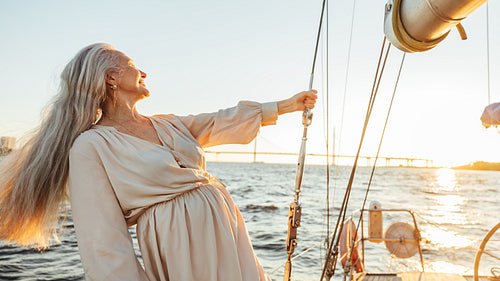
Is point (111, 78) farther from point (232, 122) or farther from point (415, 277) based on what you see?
point (415, 277)

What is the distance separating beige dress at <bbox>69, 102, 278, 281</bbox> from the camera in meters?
1.34

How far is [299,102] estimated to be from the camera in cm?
171

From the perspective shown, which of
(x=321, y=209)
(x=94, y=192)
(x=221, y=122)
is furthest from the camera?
(x=321, y=209)

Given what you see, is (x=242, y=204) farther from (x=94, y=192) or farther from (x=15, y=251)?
(x=94, y=192)

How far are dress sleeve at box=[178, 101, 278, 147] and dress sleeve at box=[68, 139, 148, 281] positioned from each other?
434mm

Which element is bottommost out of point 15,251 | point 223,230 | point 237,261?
point 15,251

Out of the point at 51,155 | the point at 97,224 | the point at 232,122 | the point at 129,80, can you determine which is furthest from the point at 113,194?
the point at 232,122

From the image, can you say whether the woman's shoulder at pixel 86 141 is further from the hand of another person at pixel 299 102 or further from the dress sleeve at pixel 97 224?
the hand of another person at pixel 299 102

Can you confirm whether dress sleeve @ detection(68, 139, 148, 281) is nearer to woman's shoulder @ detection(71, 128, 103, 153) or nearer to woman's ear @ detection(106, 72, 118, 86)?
woman's shoulder @ detection(71, 128, 103, 153)

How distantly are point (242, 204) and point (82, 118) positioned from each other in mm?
15670

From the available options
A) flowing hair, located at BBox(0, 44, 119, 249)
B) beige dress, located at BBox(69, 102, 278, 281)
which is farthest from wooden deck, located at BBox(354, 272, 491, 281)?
flowing hair, located at BBox(0, 44, 119, 249)

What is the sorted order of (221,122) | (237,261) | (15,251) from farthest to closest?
(15,251), (221,122), (237,261)

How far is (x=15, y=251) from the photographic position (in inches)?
279

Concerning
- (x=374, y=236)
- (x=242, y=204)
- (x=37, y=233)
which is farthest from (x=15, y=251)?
(x=242, y=204)
